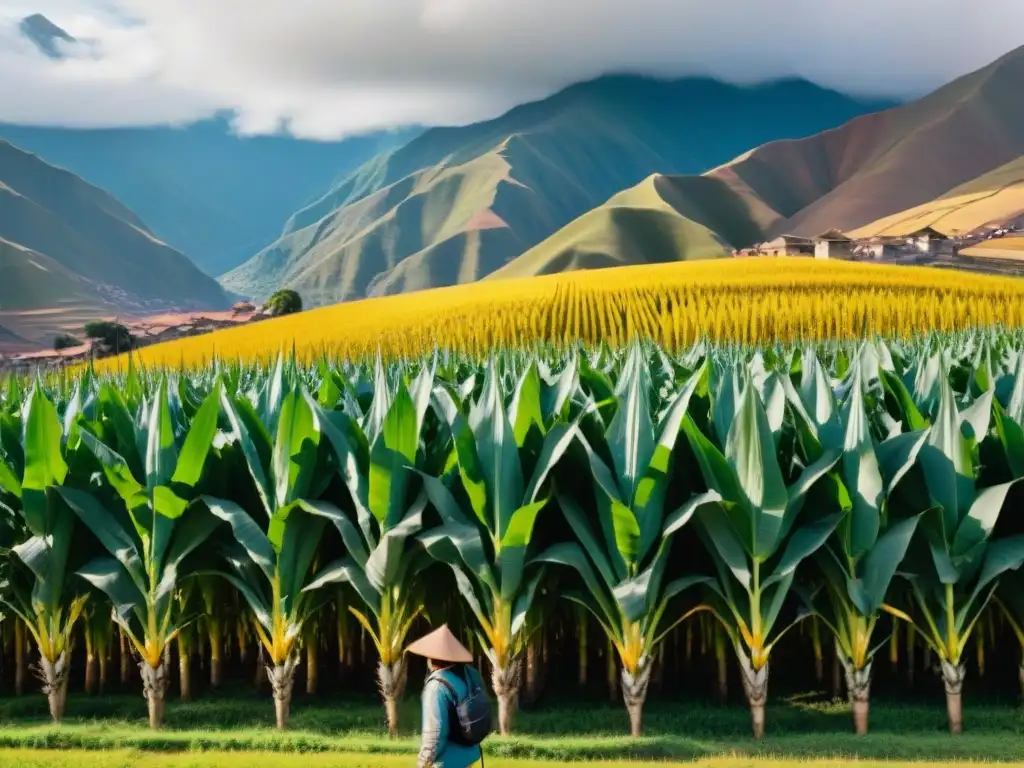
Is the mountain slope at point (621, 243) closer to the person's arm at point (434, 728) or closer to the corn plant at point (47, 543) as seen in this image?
the corn plant at point (47, 543)

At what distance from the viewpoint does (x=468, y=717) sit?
8.80 ft

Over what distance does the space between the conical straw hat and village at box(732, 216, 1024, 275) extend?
69379mm

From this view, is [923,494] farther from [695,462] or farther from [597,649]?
[597,649]

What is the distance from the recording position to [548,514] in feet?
14.9

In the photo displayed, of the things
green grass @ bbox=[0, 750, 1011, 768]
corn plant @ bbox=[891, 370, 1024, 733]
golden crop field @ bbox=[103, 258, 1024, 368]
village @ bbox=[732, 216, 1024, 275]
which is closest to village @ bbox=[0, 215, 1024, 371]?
village @ bbox=[732, 216, 1024, 275]

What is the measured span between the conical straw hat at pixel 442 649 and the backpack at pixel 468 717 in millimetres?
98

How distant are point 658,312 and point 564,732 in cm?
2129

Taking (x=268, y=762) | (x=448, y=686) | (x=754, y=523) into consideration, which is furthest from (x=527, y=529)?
(x=268, y=762)

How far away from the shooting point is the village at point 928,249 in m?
71.7

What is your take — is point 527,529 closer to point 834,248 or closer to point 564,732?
point 564,732

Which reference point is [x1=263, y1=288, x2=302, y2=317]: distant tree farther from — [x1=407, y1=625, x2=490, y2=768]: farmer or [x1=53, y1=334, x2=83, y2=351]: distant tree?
[x1=407, y1=625, x2=490, y2=768]: farmer

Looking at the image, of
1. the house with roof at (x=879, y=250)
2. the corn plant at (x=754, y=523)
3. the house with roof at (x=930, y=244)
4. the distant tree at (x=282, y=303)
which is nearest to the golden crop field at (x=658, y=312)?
the corn plant at (x=754, y=523)

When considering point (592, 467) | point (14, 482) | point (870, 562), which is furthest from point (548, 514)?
point (14, 482)

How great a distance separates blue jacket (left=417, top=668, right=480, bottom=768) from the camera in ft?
8.77
